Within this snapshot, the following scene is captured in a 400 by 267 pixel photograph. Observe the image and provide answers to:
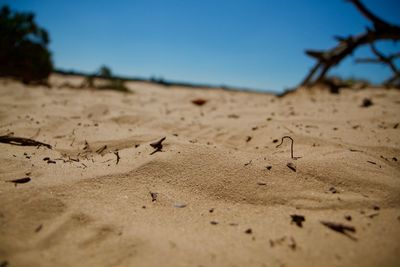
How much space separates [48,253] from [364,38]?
16.3ft

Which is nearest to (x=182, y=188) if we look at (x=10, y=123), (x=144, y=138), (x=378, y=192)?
(x=144, y=138)

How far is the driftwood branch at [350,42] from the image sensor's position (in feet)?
12.4

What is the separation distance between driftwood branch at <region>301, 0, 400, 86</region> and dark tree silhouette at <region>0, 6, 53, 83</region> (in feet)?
19.7

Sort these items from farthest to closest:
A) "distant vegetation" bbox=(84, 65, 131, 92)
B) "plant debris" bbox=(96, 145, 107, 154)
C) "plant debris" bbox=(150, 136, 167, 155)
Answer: "distant vegetation" bbox=(84, 65, 131, 92), "plant debris" bbox=(96, 145, 107, 154), "plant debris" bbox=(150, 136, 167, 155)

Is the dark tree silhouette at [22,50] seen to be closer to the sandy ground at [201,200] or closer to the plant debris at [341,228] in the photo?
the sandy ground at [201,200]

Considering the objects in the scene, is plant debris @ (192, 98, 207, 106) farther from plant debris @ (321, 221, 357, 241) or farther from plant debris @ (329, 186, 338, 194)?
plant debris @ (321, 221, 357, 241)

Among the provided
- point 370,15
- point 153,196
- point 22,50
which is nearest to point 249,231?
point 153,196

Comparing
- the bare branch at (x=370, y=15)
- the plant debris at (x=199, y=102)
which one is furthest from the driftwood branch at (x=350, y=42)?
the plant debris at (x=199, y=102)

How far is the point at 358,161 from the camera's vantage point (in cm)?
145

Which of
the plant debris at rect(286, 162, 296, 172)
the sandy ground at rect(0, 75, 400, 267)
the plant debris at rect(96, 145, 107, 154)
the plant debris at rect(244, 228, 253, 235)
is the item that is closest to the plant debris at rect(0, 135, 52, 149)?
the sandy ground at rect(0, 75, 400, 267)

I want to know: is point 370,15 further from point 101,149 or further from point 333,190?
point 101,149

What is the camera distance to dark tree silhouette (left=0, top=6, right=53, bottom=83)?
19.5ft

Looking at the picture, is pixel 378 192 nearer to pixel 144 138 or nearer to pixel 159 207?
pixel 159 207

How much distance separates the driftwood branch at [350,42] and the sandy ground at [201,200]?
108 inches
